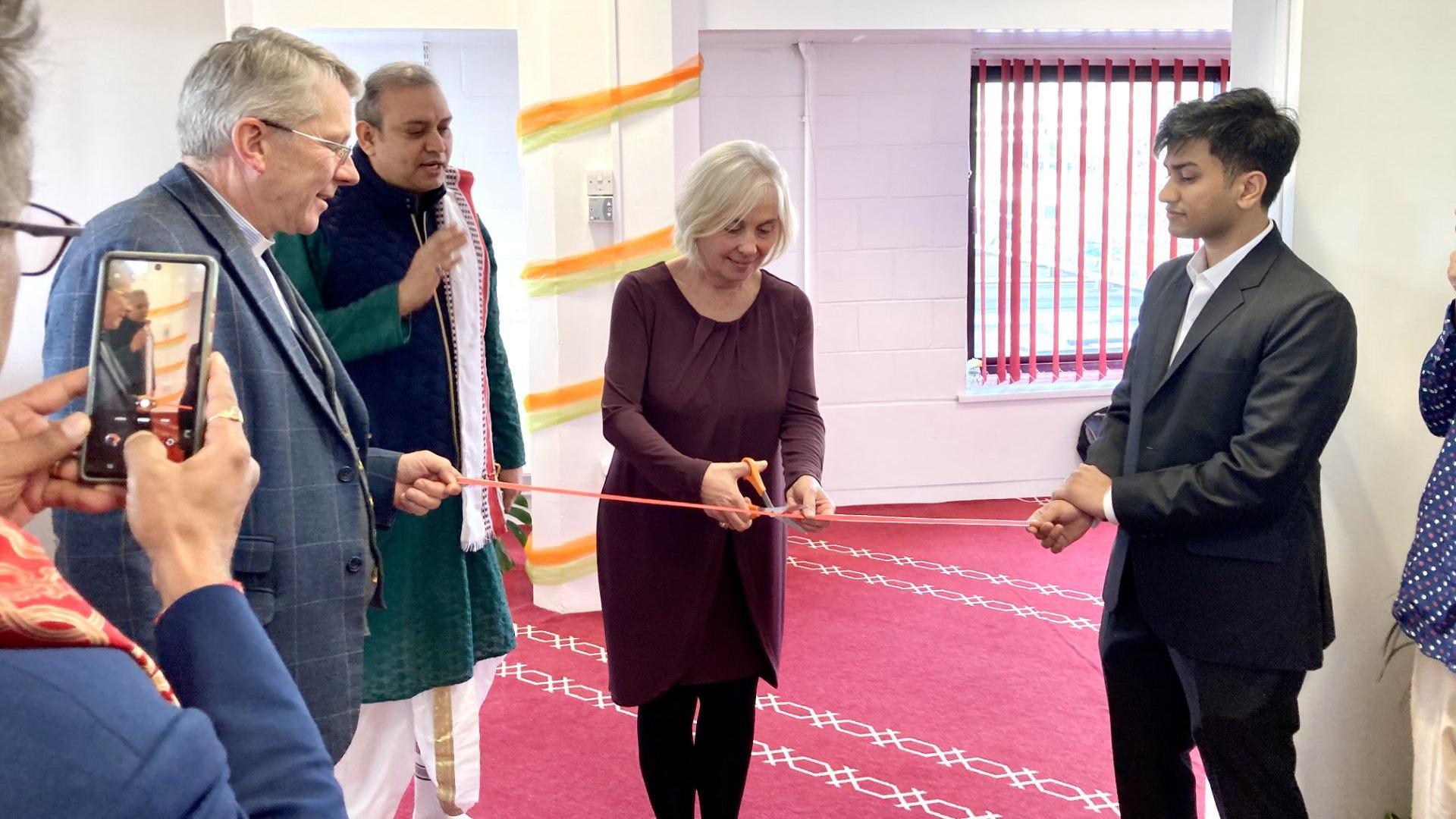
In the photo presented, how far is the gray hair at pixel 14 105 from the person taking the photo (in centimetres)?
83

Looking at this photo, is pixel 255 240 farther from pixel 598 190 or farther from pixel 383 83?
pixel 598 190

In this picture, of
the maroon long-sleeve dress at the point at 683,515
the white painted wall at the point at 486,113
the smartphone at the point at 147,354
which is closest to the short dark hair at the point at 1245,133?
the maroon long-sleeve dress at the point at 683,515

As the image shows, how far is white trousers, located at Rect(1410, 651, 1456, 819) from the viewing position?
2.18 m

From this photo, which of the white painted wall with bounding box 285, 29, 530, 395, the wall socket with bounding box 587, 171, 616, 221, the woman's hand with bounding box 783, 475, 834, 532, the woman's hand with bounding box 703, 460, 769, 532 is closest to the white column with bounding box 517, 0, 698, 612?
the wall socket with bounding box 587, 171, 616, 221

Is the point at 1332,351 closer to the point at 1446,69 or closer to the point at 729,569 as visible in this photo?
the point at 1446,69

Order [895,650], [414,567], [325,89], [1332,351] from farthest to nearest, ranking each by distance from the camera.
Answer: [895,650] → [414,567] → [1332,351] → [325,89]

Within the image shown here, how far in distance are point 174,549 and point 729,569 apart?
5.34ft

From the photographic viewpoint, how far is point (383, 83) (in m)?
2.42

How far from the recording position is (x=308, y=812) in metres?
0.91

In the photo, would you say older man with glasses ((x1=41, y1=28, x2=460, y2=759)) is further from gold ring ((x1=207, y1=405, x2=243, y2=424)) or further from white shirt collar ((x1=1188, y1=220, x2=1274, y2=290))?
white shirt collar ((x1=1188, y1=220, x2=1274, y2=290))

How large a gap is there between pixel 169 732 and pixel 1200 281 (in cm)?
202

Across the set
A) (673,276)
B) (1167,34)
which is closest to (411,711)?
(673,276)

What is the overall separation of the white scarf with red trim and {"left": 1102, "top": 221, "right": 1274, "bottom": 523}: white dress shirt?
125 centimetres

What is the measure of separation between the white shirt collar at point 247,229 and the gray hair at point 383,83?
0.72m
